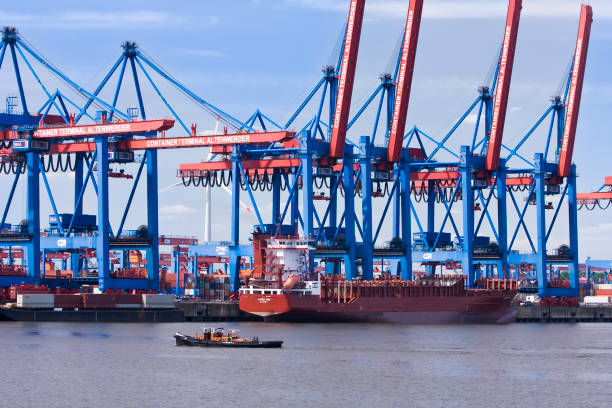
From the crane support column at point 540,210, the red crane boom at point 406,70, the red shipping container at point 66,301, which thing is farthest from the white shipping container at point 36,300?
the crane support column at point 540,210

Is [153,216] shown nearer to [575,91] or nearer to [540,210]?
[540,210]

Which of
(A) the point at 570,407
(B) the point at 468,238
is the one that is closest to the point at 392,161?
(B) the point at 468,238

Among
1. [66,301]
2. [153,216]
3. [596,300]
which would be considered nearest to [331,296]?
[153,216]

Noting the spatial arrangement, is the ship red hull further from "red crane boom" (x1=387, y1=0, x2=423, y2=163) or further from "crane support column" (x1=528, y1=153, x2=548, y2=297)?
"red crane boom" (x1=387, y1=0, x2=423, y2=163)

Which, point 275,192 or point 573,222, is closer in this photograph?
point 275,192

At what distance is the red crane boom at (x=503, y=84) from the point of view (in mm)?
106812

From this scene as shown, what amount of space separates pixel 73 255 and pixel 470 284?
33.2m

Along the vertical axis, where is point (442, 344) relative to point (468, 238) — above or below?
below

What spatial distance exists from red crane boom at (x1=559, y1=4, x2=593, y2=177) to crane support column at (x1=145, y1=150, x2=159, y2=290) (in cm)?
3990

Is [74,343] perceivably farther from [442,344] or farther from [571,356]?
[571,356]

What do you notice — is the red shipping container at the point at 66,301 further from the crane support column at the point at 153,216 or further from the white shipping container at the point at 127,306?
the crane support column at the point at 153,216

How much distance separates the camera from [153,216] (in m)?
94.6

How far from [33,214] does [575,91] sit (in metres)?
51.7

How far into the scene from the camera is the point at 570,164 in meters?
116
